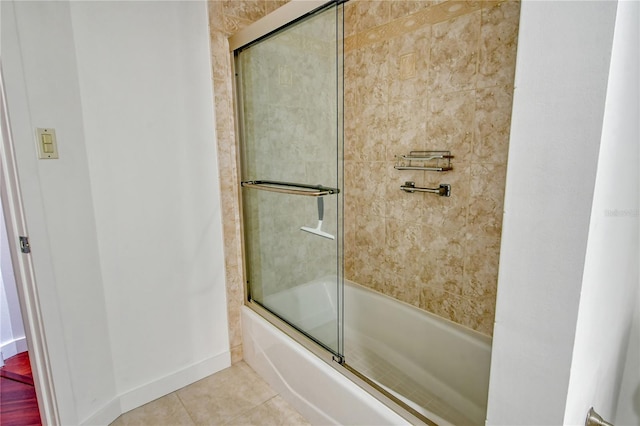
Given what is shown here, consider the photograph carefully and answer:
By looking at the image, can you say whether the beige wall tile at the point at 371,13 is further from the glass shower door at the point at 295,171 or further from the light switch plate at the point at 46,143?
the light switch plate at the point at 46,143

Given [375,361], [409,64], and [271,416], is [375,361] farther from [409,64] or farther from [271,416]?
[409,64]

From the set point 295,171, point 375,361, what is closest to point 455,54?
point 295,171

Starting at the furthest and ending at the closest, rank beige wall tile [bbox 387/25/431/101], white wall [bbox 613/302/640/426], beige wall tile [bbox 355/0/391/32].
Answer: beige wall tile [bbox 355/0/391/32]
beige wall tile [bbox 387/25/431/101]
white wall [bbox 613/302/640/426]

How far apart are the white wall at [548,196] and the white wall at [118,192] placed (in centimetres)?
157

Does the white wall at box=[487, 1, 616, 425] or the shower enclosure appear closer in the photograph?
the white wall at box=[487, 1, 616, 425]

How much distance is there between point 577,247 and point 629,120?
32 cm

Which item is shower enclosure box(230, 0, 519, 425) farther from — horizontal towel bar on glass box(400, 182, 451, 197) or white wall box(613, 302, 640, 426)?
white wall box(613, 302, 640, 426)

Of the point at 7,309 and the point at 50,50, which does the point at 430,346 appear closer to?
the point at 50,50

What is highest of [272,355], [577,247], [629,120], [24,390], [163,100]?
[163,100]

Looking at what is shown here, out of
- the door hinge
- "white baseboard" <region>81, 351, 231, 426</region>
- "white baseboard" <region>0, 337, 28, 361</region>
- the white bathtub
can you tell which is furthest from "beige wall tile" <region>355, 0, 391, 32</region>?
"white baseboard" <region>0, 337, 28, 361</region>

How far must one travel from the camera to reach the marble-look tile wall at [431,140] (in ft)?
5.32

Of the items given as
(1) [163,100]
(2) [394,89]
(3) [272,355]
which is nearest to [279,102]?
(1) [163,100]

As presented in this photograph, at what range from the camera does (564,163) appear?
1.99 ft

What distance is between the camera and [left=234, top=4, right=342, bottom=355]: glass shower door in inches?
61.1
